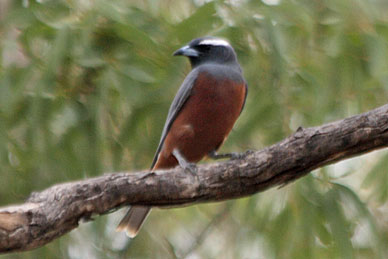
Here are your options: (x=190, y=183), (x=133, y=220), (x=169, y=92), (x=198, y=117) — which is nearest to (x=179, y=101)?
(x=198, y=117)

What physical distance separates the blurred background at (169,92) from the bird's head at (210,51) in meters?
0.12

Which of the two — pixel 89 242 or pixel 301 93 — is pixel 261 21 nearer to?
pixel 301 93

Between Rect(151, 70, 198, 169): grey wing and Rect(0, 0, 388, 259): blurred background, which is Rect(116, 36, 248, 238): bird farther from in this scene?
Rect(0, 0, 388, 259): blurred background

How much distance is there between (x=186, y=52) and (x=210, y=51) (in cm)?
51

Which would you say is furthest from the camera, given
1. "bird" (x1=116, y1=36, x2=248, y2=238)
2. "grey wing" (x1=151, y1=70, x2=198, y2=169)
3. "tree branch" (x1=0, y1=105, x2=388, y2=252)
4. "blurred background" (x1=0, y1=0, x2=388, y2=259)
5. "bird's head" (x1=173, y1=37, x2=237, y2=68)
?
"bird's head" (x1=173, y1=37, x2=237, y2=68)

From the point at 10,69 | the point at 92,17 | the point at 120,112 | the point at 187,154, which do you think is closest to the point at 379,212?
the point at 187,154

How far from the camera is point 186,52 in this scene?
6.21 m

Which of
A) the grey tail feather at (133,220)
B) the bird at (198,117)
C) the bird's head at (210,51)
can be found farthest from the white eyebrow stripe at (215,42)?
the grey tail feather at (133,220)

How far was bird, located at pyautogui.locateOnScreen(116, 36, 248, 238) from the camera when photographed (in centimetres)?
600

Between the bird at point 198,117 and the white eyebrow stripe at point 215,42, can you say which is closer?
the bird at point 198,117

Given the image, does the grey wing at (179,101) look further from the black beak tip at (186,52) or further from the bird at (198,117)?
the black beak tip at (186,52)

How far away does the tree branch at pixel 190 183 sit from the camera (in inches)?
155

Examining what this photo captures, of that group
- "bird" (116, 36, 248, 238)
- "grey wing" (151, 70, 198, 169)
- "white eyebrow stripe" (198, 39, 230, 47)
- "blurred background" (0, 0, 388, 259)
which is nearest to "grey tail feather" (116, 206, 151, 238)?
"bird" (116, 36, 248, 238)

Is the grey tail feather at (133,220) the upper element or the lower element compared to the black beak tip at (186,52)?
lower
